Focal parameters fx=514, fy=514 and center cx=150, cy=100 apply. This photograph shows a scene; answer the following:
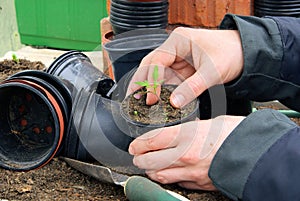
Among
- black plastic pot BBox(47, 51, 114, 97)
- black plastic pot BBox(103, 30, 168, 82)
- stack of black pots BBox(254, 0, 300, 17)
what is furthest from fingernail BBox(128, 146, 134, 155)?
stack of black pots BBox(254, 0, 300, 17)

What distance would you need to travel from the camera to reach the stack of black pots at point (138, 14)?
2717mm

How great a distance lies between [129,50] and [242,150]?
114 cm

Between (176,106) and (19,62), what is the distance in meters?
1.39

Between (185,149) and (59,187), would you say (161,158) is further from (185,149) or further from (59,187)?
(59,187)

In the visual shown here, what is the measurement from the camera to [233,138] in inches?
43.6

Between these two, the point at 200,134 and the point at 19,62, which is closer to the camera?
the point at 200,134

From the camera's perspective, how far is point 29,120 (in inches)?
53.6

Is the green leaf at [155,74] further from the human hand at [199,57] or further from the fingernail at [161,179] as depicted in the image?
the fingernail at [161,179]

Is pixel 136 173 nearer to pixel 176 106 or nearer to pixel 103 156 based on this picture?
pixel 103 156

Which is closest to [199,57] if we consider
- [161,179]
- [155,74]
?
[155,74]

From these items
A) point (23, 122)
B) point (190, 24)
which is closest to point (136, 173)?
point (23, 122)

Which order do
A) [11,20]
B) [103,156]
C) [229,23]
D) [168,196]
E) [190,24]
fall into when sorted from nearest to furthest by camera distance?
[168,196], [103,156], [229,23], [190,24], [11,20]

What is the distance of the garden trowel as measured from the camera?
1.04 meters

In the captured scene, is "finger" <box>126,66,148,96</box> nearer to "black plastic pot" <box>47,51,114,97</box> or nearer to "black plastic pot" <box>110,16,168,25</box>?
"black plastic pot" <box>47,51,114,97</box>
